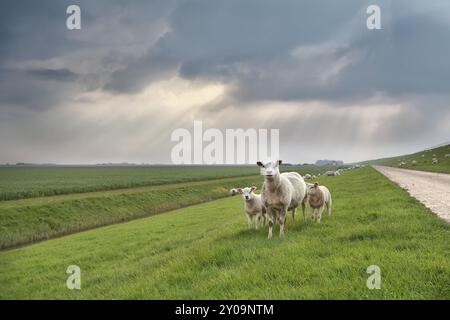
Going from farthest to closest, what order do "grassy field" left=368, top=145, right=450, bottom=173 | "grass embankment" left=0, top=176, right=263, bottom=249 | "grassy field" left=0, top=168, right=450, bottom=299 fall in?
1. "grassy field" left=368, top=145, right=450, bottom=173
2. "grass embankment" left=0, top=176, right=263, bottom=249
3. "grassy field" left=0, top=168, right=450, bottom=299

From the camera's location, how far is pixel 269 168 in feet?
36.2

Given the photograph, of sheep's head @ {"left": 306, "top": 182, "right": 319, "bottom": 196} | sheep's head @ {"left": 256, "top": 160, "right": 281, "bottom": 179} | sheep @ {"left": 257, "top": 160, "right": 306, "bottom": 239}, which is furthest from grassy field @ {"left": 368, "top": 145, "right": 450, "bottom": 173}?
sheep's head @ {"left": 256, "top": 160, "right": 281, "bottom": 179}

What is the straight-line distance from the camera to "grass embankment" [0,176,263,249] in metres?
27.4

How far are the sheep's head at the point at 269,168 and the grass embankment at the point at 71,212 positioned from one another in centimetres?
2274

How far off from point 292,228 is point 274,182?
208 centimetres

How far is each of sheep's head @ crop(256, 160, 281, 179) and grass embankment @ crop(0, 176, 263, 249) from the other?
895 inches

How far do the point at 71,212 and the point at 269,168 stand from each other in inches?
1118

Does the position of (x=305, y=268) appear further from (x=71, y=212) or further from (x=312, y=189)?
(x=71, y=212)

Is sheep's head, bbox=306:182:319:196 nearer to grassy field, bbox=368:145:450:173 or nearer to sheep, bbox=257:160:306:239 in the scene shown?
sheep, bbox=257:160:306:239

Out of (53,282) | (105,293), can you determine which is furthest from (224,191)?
(105,293)

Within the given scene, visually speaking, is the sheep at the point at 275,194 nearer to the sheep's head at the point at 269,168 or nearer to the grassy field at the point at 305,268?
the sheep's head at the point at 269,168

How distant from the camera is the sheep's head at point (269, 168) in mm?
10922

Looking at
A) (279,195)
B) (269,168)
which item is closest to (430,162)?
(279,195)

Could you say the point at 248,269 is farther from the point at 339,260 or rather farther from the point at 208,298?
the point at 339,260
